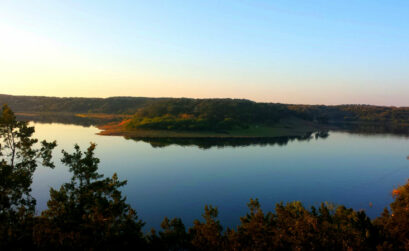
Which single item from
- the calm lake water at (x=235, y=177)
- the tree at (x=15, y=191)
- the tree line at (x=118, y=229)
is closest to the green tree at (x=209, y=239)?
the tree line at (x=118, y=229)

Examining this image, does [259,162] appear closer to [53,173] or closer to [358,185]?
[358,185]

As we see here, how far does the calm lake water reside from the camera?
42.1m

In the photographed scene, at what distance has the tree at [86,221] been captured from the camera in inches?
584

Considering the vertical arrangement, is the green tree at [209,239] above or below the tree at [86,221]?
below

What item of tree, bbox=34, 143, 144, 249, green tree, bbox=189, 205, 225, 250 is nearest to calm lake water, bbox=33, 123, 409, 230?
tree, bbox=34, 143, 144, 249

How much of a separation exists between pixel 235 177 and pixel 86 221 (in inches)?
1671

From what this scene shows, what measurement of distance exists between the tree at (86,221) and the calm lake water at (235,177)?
15970 mm

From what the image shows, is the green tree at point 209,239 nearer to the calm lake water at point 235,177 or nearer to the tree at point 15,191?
the tree at point 15,191

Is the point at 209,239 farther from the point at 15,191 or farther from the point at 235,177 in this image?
the point at 235,177

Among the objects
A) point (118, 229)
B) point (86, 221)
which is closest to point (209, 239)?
point (118, 229)

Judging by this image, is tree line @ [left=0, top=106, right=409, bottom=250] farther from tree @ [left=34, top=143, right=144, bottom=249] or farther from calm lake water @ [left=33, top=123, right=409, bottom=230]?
calm lake water @ [left=33, top=123, right=409, bottom=230]

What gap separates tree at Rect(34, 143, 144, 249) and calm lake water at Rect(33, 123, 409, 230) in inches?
629

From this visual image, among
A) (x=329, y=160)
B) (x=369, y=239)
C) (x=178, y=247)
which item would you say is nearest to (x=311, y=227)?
(x=369, y=239)

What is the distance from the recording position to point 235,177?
188 ft
